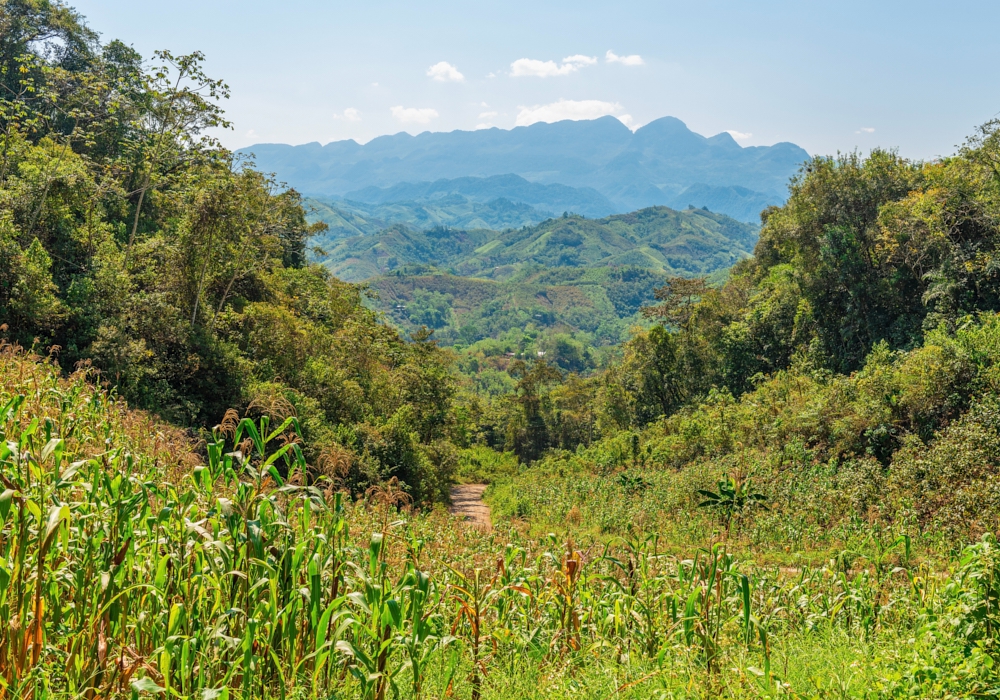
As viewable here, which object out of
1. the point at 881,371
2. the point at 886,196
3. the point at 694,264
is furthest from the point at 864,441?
the point at 694,264

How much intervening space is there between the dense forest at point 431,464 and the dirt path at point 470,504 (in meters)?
0.90

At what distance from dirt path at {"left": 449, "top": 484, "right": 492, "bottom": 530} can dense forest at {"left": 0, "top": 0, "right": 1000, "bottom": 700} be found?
0.90 meters

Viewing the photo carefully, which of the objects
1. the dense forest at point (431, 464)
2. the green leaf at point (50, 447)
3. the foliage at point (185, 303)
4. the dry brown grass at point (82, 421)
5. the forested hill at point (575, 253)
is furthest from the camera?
the forested hill at point (575, 253)

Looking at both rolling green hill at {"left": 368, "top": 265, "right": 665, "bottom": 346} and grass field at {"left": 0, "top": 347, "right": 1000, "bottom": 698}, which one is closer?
grass field at {"left": 0, "top": 347, "right": 1000, "bottom": 698}

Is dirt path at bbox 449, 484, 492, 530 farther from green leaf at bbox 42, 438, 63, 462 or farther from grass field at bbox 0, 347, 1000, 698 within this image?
green leaf at bbox 42, 438, 63, 462

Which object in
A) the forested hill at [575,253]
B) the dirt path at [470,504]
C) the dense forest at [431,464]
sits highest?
the forested hill at [575,253]

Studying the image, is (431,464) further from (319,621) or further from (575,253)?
(575,253)

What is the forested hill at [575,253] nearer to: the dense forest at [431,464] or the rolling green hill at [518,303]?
the rolling green hill at [518,303]

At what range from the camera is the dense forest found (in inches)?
94.4

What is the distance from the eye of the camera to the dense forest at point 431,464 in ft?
7.87

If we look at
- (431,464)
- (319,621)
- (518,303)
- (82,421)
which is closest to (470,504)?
(431,464)

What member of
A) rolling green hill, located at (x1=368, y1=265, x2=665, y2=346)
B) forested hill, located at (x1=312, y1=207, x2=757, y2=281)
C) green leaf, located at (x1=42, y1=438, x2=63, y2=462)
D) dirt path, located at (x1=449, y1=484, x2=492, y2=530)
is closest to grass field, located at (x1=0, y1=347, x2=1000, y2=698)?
green leaf, located at (x1=42, y1=438, x2=63, y2=462)

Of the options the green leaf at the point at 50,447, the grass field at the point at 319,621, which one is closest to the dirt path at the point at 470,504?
the grass field at the point at 319,621

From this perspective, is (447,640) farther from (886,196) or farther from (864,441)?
(886,196)
